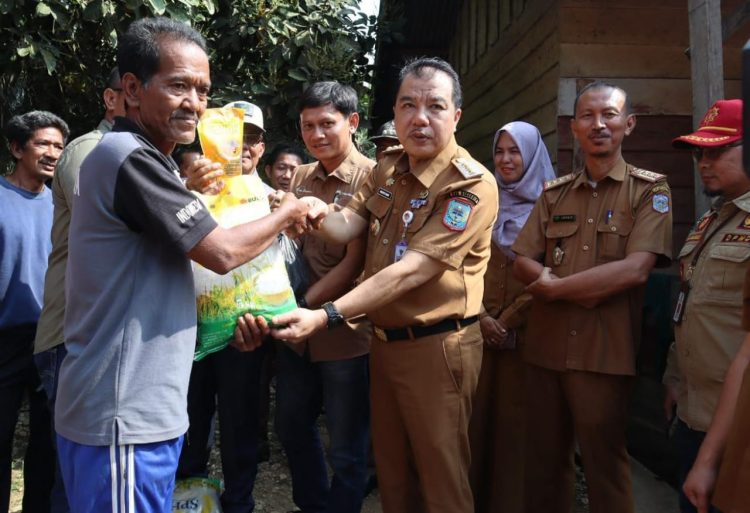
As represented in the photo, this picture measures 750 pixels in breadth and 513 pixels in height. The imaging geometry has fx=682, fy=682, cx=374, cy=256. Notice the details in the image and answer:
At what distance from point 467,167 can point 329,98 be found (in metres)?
1.01

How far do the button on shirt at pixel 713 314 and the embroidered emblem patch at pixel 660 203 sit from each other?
11.8 inches

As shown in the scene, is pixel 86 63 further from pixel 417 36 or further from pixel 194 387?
pixel 417 36

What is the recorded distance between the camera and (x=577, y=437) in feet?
9.80

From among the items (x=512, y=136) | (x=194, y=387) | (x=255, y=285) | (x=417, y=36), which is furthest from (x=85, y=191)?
(x=417, y=36)

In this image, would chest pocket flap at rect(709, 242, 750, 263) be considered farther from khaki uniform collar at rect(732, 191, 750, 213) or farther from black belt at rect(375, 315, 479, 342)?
black belt at rect(375, 315, 479, 342)

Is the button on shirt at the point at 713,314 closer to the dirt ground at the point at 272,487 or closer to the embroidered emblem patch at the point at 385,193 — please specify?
the embroidered emblem patch at the point at 385,193

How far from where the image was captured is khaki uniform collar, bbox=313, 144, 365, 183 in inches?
132

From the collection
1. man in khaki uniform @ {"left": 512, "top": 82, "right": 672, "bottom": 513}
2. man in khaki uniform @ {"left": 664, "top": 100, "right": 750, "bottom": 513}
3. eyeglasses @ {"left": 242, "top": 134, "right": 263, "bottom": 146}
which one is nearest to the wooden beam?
man in khaki uniform @ {"left": 512, "top": 82, "right": 672, "bottom": 513}

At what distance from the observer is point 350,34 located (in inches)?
229

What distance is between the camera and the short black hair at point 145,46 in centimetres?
190

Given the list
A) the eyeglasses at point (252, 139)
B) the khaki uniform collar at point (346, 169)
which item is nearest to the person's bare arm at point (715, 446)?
the khaki uniform collar at point (346, 169)

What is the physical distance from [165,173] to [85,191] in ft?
0.71

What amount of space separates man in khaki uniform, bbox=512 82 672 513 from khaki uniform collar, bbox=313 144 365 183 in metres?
0.89

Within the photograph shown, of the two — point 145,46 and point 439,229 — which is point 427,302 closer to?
point 439,229
